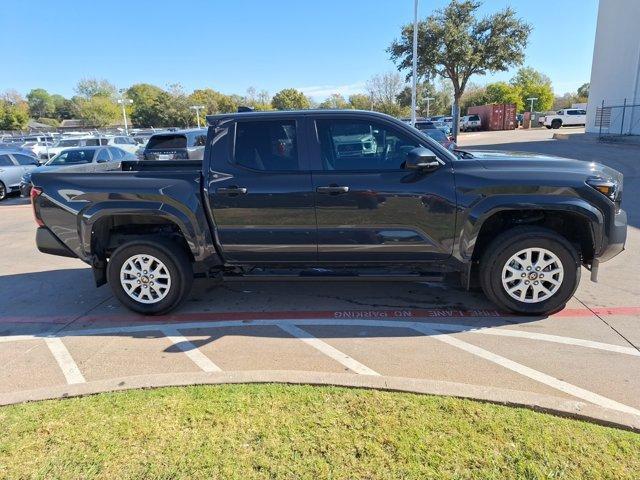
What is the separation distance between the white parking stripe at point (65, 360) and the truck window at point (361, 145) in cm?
269

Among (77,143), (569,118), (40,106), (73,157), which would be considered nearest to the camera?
(73,157)

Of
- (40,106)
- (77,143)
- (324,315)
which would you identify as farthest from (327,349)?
(40,106)

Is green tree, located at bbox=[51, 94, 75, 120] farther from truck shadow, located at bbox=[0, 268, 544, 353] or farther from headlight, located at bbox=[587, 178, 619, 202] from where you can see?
headlight, located at bbox=[587, 178, 619, 202]

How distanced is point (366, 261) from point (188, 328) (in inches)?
71.9

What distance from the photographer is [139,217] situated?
4598 millimetres

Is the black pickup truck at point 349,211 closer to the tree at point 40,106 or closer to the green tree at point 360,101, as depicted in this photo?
the green tree at point 360,101

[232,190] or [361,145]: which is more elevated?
[361,145]

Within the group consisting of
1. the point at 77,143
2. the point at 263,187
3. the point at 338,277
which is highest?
the point at 77,143

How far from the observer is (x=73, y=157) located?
13891mm

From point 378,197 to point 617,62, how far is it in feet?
110

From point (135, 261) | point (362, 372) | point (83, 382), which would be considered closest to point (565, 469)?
point (362, 372)

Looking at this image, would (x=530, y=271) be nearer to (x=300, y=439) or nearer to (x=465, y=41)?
(x=300, y=439)

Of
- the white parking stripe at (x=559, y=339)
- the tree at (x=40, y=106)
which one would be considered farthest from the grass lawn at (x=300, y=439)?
the tree at (x=40, y=106)

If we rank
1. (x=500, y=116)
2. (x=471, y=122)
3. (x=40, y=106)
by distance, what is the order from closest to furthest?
(x=500, y=116) < (x=471, y=122) < (x=40, y=106)
